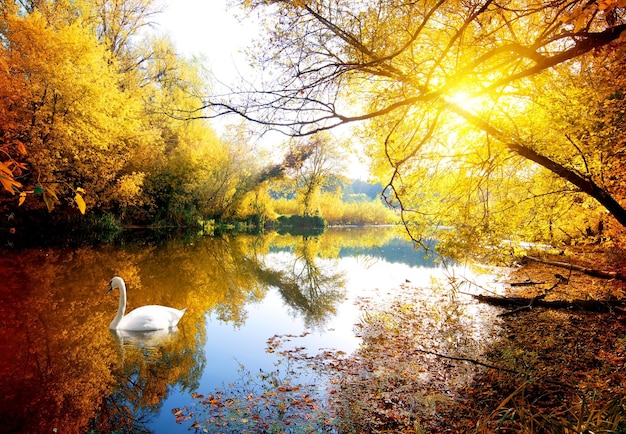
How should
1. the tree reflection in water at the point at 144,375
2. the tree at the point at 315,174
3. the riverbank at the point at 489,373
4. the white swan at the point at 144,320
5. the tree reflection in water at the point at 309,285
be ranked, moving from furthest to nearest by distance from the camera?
the tree at the point at 315,174 < the tree reflection in water at the point at 309,285 < the white swan at the point at 144,320 < the tree reflection in water at the point at 144,375 < the riverbank at the point at 489,373

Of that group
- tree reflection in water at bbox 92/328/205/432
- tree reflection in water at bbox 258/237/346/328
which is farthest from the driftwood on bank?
tree reflection in water at bbox 92/328/205/432

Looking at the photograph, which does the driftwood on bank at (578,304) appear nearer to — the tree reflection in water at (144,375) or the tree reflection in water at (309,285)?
the tree reflection in water at (309,285)

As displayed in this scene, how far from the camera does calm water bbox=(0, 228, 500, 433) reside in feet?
14.7

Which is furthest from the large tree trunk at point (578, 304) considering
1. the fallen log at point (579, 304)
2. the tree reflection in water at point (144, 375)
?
the tree reflection in water at point (144, 375)

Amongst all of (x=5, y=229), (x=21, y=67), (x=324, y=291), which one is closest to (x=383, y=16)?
(x=324, y=291)

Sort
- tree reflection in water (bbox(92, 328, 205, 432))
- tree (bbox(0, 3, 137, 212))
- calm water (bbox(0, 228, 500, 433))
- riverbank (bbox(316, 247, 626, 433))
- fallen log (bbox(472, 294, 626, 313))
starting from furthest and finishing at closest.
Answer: tree (bbox(0, 3, 137, 212)), fallen log (bbox(472, 294, 626, 313)), calm water (bbox(0, 228, 500, 433)), tree reflection in water (bbox(92, 328, 205, 432)), riverbank (bbox(316, 247, 626, 433))

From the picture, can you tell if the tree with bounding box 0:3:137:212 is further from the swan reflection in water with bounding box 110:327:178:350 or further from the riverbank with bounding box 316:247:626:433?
the riverbank with bounding box 316:247:626:433

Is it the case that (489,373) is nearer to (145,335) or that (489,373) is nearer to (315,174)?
(145,335)

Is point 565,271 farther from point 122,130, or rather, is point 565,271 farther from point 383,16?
point 122,130

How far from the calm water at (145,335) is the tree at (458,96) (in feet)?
11.7

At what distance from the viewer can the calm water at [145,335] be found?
447 centimetres

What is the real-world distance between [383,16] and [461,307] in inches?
268

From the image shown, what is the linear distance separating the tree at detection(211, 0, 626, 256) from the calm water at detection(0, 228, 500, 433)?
141 inches

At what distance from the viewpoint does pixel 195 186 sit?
26844mm
